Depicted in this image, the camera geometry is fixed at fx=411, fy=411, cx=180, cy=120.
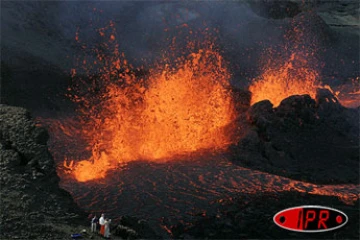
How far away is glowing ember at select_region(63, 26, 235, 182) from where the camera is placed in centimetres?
1339

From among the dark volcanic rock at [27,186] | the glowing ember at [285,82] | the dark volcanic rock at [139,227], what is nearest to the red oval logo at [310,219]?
the dark volcanic rock at [139,227]

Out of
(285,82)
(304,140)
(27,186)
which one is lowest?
(27,186)

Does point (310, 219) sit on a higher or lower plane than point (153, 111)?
lower

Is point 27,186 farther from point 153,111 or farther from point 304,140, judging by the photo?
point 153,111

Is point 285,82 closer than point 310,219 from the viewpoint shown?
No

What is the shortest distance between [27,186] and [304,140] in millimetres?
9354

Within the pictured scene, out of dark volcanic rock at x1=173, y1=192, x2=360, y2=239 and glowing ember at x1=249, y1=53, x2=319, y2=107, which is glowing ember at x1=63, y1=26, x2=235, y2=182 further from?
dark volcanic rock at x1=173, y1=192, x2=360, y2=239

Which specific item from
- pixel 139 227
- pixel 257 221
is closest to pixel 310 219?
pixel 257 221

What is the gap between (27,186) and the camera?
690cm

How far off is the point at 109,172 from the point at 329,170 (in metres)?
6.49

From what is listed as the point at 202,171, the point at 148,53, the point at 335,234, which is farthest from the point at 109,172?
the point at 148,53

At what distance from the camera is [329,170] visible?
12281mm

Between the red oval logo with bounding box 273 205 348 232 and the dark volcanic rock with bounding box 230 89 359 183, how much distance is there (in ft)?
7.76

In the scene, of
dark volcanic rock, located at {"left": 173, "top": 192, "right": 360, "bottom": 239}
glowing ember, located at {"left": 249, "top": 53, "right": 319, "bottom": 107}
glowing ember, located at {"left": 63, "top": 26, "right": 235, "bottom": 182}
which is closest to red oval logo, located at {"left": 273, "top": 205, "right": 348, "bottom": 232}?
dark volcanic rock, located at {"left": 173, "top": 192, "right": 360, "bottom": 239}
